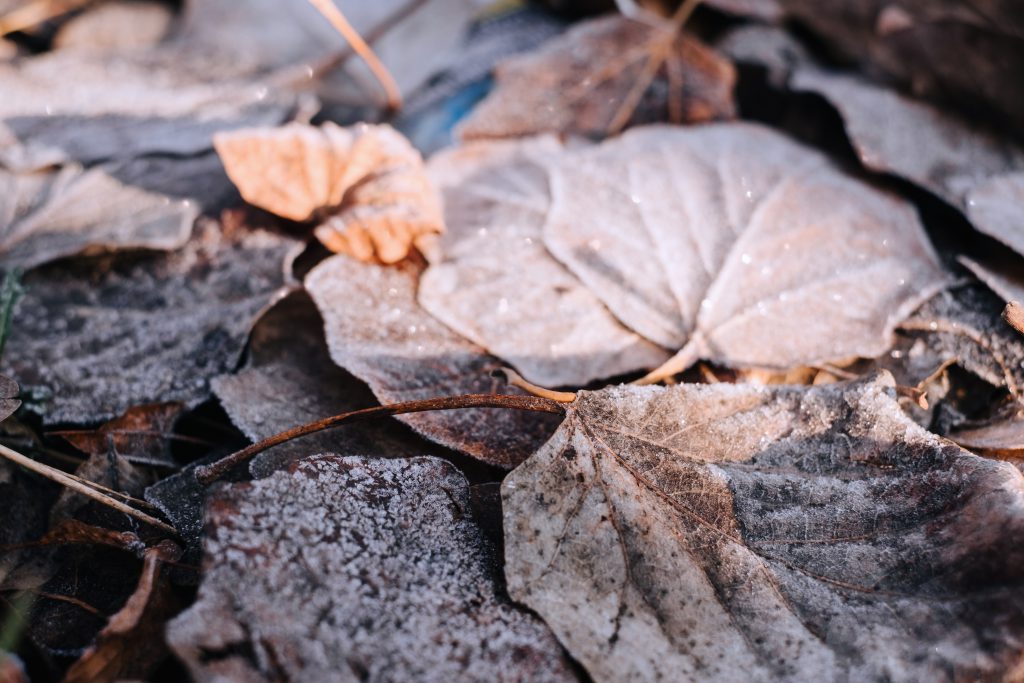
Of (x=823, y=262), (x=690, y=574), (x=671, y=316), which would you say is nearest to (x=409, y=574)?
(x=690, y=574)

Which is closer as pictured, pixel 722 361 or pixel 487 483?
pixel 487 483

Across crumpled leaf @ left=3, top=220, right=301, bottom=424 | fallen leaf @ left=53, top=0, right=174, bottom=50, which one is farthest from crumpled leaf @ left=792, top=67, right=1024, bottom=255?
fallen leaf @ left=53, top=0, right=174, bottom=50

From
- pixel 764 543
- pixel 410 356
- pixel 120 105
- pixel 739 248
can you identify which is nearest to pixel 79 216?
pixel 120 105

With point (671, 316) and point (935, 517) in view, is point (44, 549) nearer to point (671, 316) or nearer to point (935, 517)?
point (671, 316)

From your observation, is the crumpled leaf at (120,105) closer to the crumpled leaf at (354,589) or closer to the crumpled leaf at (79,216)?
the crumpled leaf at (79,216)

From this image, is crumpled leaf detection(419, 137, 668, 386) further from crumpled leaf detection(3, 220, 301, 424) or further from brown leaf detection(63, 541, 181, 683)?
brown leaf detection(63, 541, 181, 683)
